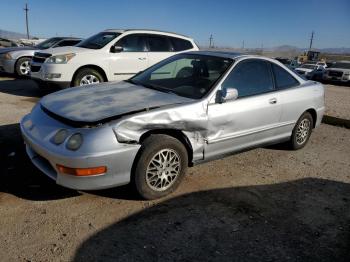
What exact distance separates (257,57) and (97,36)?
542 cm

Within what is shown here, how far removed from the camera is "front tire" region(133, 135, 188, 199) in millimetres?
3422

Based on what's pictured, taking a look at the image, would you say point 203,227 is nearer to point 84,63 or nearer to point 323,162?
point 323,162

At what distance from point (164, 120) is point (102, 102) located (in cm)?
71

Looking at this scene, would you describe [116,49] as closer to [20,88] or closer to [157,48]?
[157,48]

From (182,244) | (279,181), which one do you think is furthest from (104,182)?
(279,181)

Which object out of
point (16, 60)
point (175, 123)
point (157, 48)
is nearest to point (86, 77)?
point (157, 48)

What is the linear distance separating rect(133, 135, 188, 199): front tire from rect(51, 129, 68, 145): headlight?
71cm

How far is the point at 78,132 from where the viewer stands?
3191mm

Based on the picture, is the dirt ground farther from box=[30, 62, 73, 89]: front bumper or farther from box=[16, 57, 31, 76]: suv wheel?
box=[16, 57, 31, 76]: suv wheel

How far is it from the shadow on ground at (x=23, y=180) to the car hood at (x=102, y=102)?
77cm

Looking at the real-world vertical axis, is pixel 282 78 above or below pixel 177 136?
above

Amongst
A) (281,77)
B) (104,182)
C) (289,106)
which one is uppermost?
(281,77)

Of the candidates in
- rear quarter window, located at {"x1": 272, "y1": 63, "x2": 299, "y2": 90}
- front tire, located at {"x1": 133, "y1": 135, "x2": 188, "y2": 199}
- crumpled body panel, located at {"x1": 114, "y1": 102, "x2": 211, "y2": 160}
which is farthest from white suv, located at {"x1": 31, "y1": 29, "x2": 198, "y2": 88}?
front tire, located at {"x1": 133, "y1": 135, "x2": 188, "y2": 199}

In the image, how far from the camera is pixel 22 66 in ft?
37.9
